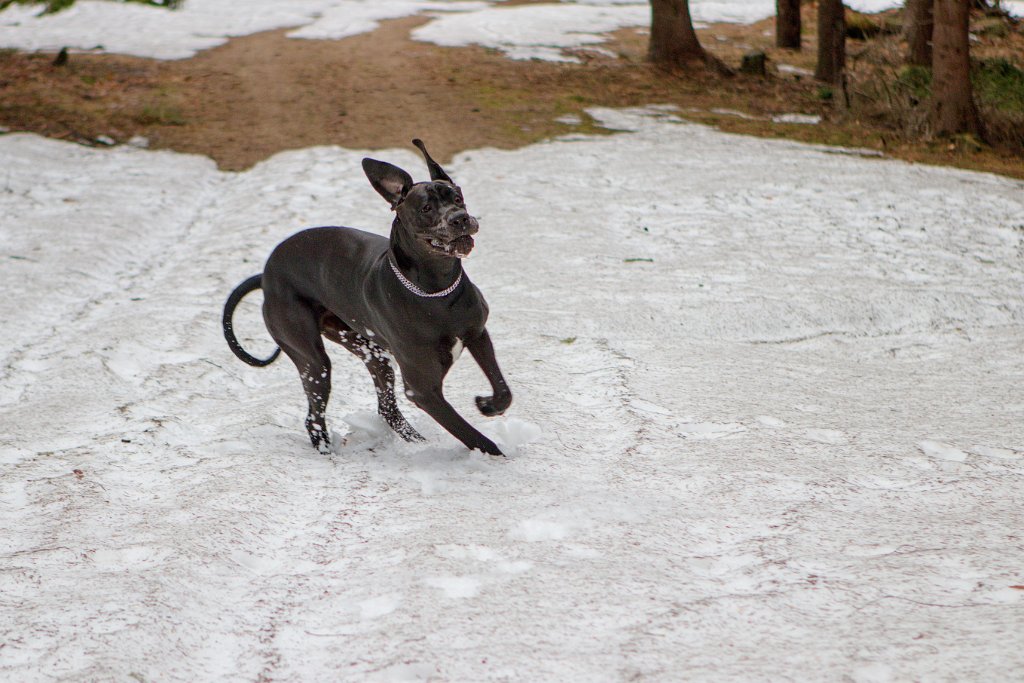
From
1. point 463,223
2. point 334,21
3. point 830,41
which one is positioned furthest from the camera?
point 334,21

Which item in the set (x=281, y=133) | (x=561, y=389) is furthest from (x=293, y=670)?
(x=281, y=133)

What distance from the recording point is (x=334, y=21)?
976 inches

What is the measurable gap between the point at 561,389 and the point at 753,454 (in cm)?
150

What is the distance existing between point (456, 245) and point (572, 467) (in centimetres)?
127

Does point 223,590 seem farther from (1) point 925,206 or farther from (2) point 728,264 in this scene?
(1) point 925,206

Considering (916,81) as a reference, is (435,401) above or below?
below

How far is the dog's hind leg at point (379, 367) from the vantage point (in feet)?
16.4

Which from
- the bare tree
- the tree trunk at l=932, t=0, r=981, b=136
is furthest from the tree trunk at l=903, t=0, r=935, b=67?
the tree trunk at l=932, t=0, r=981, b=136

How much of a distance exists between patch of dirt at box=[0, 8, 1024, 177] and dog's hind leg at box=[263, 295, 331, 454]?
7.71 m

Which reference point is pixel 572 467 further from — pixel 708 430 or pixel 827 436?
pixel 827 436

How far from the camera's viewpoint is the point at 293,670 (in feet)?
9.71

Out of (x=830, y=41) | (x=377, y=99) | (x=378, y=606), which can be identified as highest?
(x=830, y=41)

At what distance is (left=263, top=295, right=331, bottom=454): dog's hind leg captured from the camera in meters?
4.86

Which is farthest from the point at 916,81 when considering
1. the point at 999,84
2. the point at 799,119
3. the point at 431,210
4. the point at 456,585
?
the point at 456,585
